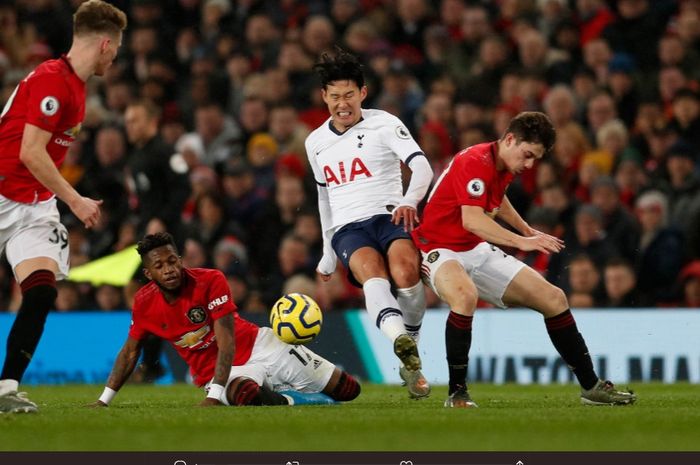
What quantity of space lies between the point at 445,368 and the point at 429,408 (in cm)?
449

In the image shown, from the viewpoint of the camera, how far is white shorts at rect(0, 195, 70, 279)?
8281 millimetres

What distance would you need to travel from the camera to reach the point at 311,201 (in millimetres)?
15250

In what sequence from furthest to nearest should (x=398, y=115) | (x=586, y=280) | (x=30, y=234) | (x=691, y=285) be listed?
(x=398, y=115) < (x=586, y=280) < (x=691, y=285) < (x=30, y=234)

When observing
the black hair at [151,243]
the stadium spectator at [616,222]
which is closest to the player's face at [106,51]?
the black hair at [151,243]

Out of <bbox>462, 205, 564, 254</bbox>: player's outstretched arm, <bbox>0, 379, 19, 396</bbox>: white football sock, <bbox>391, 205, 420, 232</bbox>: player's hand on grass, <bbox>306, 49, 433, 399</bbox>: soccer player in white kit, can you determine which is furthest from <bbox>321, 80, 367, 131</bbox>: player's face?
<bbox>0, 379, 19, 396</bbox>: white football sock

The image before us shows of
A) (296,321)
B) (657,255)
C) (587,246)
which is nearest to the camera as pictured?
(296,321)

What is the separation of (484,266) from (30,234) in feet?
9.35

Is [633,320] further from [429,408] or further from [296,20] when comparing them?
[296,20]

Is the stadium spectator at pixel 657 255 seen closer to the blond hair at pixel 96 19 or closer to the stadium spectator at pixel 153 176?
the stadium spectator at pixel 153 176

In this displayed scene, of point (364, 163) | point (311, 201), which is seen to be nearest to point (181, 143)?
point (311, 201)

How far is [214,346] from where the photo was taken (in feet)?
30.6

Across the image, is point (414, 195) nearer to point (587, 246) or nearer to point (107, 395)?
point (107, 395)

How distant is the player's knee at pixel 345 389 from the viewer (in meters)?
9.56

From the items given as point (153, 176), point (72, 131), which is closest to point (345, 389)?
point (72, 131)
